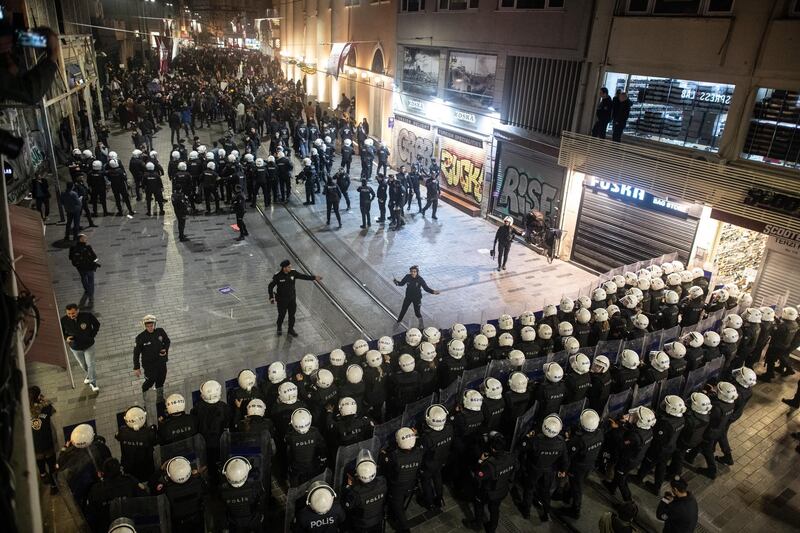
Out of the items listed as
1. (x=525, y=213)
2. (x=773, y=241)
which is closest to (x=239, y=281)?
(x=525, y=213)

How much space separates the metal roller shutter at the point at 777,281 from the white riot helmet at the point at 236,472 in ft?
41.2

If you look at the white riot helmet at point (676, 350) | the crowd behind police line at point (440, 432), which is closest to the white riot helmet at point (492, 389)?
the crowd behind police line at point (440, 432)

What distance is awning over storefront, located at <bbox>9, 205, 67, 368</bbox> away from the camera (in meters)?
6.97

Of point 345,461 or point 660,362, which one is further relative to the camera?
point 660,362

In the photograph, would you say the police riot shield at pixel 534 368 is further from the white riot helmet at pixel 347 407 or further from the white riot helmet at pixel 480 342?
the white riot helmet at pixel 347 407

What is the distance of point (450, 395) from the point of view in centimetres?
874

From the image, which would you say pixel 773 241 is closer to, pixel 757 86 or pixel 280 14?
pixel 757 86

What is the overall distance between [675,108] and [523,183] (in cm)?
611

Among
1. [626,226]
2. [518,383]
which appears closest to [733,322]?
[518,383]

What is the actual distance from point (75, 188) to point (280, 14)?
175ft

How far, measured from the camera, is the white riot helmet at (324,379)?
8172 millimetres

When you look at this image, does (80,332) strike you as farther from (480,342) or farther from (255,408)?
(480,342)

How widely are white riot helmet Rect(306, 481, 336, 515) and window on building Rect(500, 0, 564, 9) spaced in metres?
16.8

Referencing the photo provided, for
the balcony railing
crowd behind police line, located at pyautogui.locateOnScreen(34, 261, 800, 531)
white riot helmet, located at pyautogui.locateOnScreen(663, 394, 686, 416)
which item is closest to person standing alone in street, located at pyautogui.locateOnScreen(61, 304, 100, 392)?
crowd behind police line, located at pyautogui.locateOnScreen(34, 261, 800, 531)
